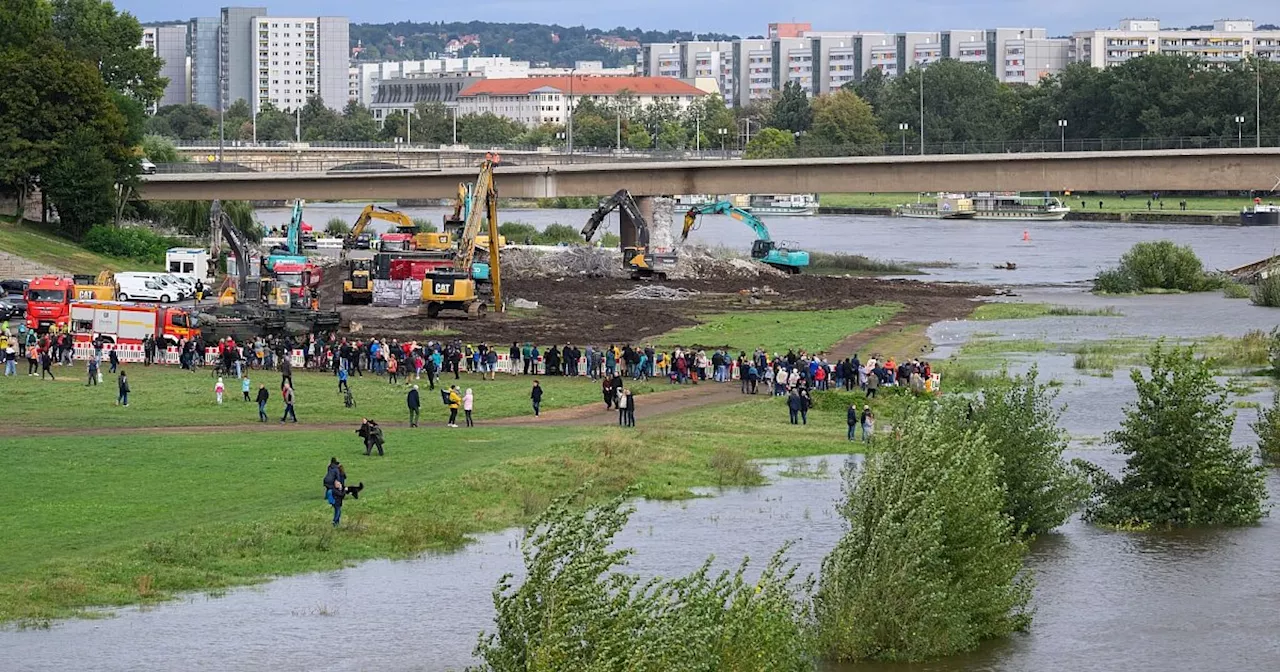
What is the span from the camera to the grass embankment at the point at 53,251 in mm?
91125

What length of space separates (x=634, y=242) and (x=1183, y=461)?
2884 inches

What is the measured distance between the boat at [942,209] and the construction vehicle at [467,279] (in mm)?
112729

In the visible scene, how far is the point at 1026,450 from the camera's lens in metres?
38.6

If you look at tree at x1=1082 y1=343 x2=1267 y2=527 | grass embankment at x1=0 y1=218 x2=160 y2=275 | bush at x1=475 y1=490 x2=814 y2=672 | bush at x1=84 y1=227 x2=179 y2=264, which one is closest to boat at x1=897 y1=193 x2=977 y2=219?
bush at x1=84 y1=227 x2=179 y2=264

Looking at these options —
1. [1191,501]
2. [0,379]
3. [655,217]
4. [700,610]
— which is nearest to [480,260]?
[655,217]

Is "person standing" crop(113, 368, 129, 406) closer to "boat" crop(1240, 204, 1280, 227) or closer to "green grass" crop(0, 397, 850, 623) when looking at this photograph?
"green grass" crop(0, 397, 850, 623)

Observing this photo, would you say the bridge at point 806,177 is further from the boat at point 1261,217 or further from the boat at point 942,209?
the boat at point 942,209

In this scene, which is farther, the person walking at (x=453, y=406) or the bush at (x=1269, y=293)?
the bush at (x=1269, y=293)

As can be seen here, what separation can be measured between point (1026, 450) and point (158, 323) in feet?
107

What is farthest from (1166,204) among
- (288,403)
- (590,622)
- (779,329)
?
(590,622)

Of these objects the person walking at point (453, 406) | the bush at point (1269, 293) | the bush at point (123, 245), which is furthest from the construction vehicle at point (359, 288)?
the bush at point (1269, 293)

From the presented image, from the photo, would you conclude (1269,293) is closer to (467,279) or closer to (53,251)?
(467,279)

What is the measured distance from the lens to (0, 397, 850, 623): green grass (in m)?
33.6

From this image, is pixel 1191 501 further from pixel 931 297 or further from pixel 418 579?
pixel 931 297
